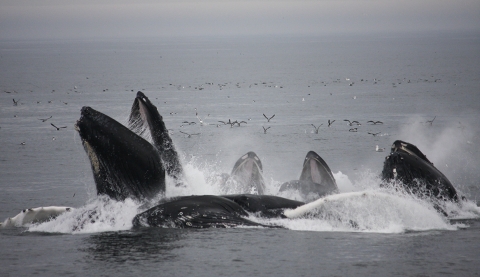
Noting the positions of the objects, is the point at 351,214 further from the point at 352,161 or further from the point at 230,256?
the point at 352,161

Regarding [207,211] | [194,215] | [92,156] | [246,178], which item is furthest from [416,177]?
[92,156]

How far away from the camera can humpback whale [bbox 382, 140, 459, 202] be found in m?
15.6

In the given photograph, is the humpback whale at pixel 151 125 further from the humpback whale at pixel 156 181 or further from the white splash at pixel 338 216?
the white splash at pixel 338 216

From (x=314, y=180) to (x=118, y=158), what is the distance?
19.2 feet

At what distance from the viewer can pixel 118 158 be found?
1443 centimetres

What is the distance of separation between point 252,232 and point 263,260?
73.9 inches

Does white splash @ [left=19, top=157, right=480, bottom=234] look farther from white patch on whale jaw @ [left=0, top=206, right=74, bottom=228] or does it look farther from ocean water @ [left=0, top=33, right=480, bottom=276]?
white patch on whale jaw @ [left=0, top=206, right=74, bottom=228]

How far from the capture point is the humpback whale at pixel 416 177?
614 inches

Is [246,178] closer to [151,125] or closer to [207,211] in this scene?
[151,125]

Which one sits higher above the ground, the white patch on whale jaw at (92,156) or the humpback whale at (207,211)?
the white patch on whale jaw at (92,156)

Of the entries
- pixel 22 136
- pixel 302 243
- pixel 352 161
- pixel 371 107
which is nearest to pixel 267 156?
pixel 352 161

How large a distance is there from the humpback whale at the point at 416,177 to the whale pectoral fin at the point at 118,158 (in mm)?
5038

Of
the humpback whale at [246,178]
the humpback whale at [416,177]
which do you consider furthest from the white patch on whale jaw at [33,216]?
the humpback whale at [416,177]

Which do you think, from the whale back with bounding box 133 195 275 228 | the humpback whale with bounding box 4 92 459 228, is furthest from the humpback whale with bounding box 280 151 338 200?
the whale back with bounding box 133 195 275 228
